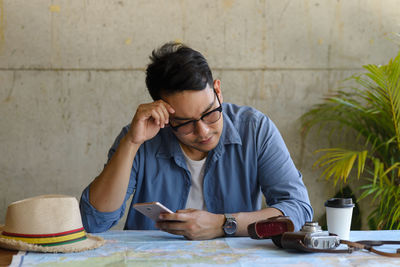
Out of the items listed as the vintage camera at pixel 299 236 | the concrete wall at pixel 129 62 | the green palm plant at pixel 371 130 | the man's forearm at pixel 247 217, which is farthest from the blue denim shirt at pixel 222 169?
the concrete wall at pixel 129 62

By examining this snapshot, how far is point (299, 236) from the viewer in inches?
59.0

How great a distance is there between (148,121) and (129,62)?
1626mm

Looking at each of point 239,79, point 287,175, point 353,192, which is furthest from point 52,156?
point 353,192

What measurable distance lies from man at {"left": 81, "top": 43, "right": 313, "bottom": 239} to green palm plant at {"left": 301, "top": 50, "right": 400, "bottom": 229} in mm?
1223

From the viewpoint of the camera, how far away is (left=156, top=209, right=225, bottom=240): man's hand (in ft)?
5.58

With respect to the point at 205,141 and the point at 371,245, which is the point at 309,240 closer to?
the point at 371,245

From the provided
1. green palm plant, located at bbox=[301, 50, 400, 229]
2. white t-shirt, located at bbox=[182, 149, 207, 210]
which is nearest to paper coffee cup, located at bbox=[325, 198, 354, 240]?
white t-shirt, located at bbox=[182, 149, 207, 210]

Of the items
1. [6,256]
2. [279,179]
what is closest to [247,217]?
[279,179]

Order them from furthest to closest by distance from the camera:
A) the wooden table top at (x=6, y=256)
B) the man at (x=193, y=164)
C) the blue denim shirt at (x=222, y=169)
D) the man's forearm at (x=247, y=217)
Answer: the blue denim shirt at (x=222, y=169)
the man at (x=193, y=164)
the man's forearm at (x=247, y=217)
the wooden table top at (x=6, y=256)

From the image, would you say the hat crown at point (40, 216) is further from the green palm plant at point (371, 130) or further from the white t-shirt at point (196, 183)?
the green palm plant at point (371, 130)

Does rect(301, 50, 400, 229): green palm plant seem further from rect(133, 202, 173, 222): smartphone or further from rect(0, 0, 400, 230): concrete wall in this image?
rect(133, 202, 173, 222): smartphone

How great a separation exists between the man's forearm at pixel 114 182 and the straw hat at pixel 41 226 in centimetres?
48

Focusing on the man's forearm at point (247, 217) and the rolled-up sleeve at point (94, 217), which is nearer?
the man's forearm at point (247, 217)

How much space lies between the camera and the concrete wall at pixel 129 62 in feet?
11.7
